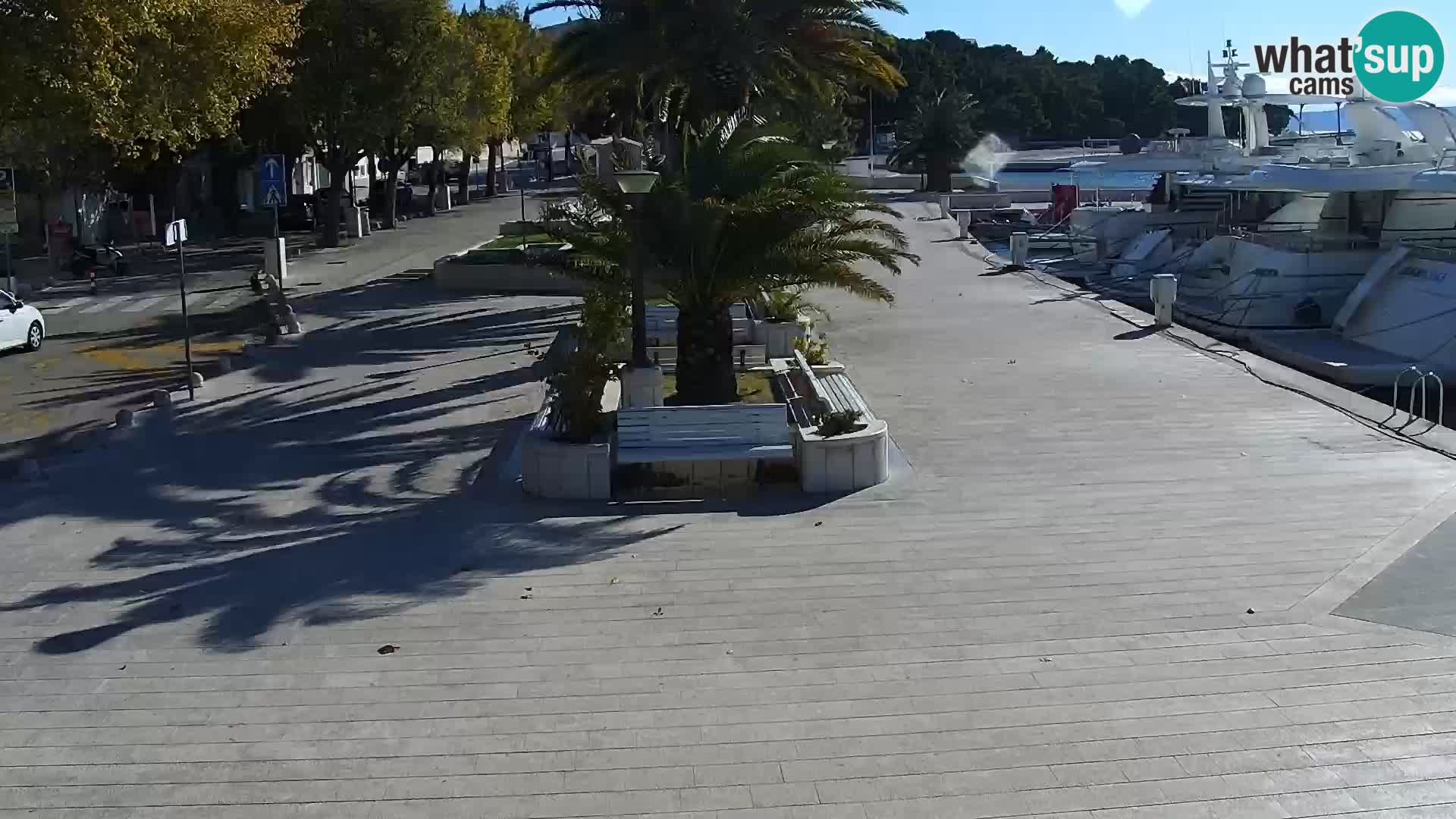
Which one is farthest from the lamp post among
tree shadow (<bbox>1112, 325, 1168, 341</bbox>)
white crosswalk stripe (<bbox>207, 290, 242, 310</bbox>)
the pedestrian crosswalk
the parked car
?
the parked car

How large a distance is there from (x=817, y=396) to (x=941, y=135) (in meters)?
48.9

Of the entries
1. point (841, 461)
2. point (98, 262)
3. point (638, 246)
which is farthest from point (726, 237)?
point (98, 262)

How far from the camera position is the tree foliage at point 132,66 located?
20.7m

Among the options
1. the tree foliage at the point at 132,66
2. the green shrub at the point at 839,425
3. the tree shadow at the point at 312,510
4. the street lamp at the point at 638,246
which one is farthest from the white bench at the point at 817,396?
the tree foliage at the point at 132,66

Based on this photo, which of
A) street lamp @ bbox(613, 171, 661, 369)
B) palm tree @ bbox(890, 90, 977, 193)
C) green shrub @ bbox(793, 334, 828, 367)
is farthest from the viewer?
palm tree @ bbox(890, 90, 977, 193)

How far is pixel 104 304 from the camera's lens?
26.6m

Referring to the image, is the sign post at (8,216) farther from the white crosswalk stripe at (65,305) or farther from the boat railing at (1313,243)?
the boat railing at (1313,243)

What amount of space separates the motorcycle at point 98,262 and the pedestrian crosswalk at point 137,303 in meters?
3.35

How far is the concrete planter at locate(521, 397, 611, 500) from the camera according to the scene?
35.3 ft

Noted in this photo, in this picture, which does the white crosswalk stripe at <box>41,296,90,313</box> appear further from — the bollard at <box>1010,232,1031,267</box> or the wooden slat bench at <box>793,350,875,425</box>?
the bollard at <box>1010,232,1031,267</box>

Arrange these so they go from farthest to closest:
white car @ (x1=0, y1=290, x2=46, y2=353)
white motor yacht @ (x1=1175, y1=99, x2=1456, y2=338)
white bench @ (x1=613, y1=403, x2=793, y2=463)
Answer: white motor yacht @ (x1=1175, y1=99, x2=1456, y2=338), white car @ (x1=0, y1=290, x2=46, y2=353), white bench @ (x1=613, y1=403, x2=793, y2=463)

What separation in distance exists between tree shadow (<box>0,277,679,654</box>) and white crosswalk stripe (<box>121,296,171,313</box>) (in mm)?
9626

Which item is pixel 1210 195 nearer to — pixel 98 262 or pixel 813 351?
pixel 813 351

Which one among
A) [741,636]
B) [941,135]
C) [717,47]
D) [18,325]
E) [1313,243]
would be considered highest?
[941,135]
